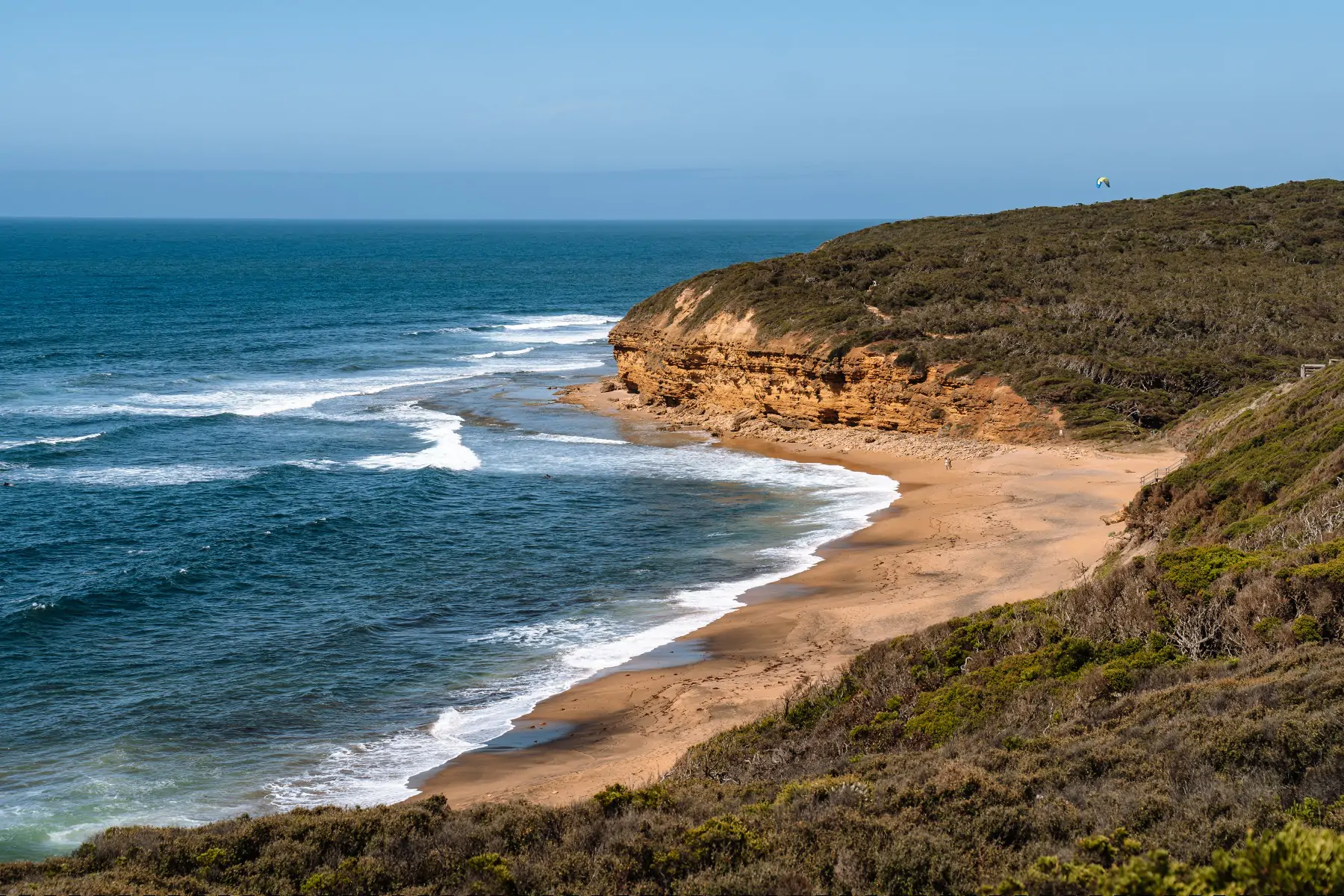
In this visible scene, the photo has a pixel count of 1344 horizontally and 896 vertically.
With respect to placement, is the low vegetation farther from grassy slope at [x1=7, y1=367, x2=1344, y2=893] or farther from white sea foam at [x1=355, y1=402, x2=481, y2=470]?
white sea foam at [x1=355, y1=402, x2=481, y2=470]

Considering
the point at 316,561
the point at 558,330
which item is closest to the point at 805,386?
the point at 316,561

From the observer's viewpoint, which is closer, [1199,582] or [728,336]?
[1199,582]

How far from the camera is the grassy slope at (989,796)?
8211 millimetres

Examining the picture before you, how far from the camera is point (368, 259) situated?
16400 cm

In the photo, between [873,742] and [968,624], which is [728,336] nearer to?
[968,624]

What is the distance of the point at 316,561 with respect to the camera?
2888 centimetres

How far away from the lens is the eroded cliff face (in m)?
41.3

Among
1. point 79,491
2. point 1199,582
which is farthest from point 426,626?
point 79,491

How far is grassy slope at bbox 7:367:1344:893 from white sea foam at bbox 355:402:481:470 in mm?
27325

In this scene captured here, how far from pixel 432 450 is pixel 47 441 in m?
14.7

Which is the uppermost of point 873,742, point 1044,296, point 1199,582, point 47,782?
point 1044,296

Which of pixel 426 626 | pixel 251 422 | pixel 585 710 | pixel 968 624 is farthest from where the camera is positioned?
pixel 251 422

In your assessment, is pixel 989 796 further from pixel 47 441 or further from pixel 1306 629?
pixel 47 441

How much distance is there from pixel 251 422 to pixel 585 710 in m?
34.0
